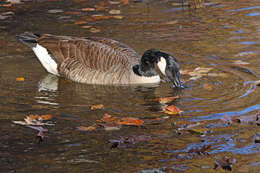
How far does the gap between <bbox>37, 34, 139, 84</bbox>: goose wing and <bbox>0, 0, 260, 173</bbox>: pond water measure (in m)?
0.26

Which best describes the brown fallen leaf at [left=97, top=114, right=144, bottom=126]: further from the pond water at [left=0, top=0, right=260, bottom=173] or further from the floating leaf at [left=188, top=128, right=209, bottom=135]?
the floating leaf at [left=188, top=128, right=209, bottom=135]

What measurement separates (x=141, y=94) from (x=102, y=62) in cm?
109

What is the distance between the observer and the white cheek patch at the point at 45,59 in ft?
32.7

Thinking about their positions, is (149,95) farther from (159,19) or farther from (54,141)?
(159,19)

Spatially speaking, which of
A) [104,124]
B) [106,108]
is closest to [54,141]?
[104,124]

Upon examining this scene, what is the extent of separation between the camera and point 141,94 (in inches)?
352

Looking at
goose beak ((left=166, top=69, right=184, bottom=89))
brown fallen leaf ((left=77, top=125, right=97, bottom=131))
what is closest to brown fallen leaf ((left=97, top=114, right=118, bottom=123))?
brown fallen leaf ((left=77, top=125, right=97, bottom=131))

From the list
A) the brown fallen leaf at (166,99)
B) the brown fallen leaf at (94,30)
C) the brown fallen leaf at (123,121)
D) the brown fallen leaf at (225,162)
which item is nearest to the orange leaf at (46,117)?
the brown fallen leaf at (123,121)

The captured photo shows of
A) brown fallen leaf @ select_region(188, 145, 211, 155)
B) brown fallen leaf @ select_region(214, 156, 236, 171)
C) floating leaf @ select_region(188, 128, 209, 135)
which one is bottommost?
brown fallen leaf @ select_region(214, 156, 236, 171)

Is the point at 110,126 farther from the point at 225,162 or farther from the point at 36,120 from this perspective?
the point at 225,162

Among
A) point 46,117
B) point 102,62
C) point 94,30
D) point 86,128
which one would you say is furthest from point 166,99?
point 94,30

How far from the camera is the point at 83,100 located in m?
8.49

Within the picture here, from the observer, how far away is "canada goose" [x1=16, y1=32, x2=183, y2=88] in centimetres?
946

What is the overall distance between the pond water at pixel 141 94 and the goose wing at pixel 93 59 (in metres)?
0.26
